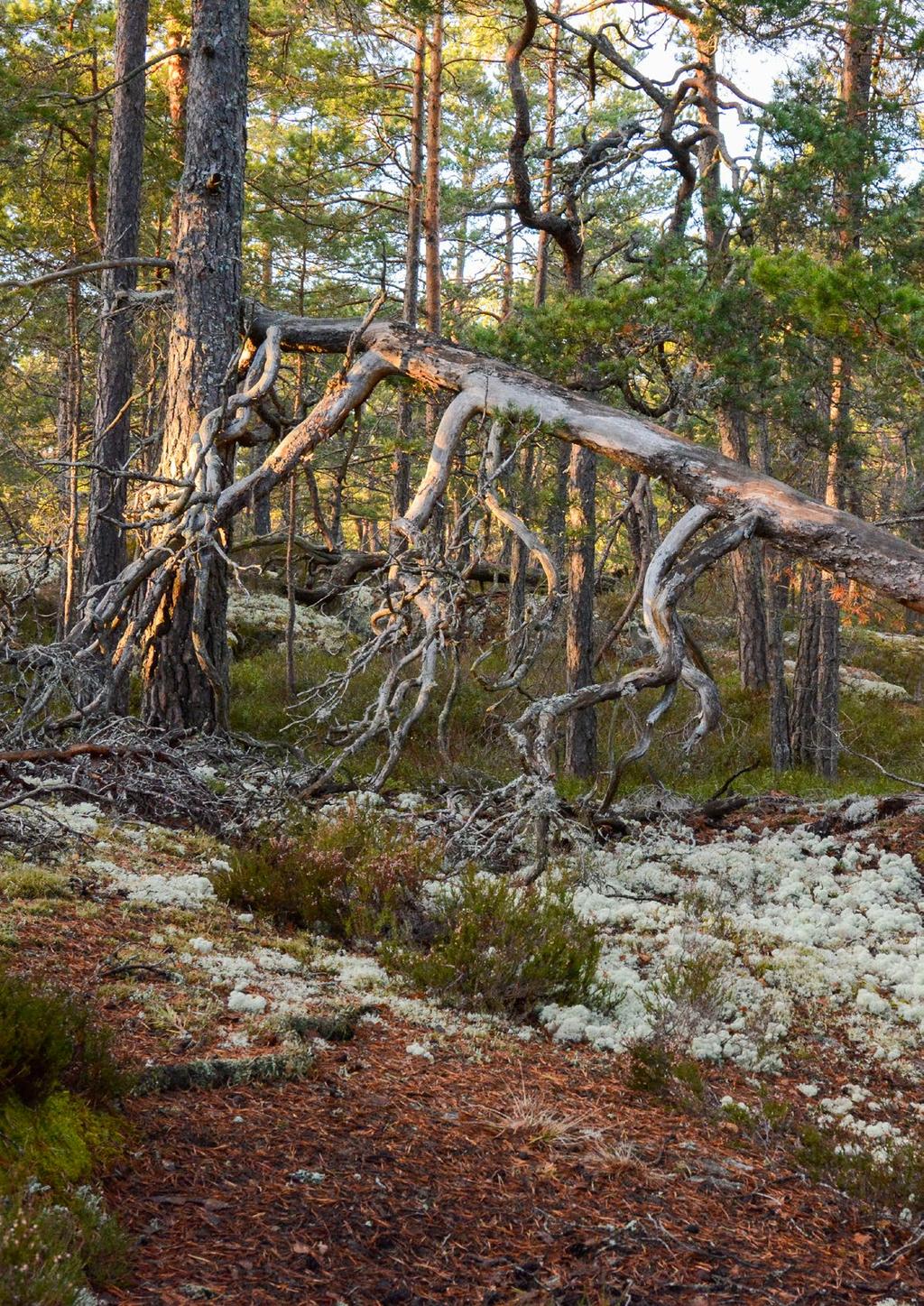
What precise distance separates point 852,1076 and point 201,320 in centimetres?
749

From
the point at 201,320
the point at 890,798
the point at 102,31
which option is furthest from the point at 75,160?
the point at 890,798

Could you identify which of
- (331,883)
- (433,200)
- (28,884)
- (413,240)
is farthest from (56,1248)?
(433,200)

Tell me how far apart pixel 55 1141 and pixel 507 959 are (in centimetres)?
248

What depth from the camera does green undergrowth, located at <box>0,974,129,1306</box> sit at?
7.45 ft

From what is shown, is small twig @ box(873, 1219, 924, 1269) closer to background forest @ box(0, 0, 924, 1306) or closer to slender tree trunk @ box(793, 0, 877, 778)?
background forest @ box(0, 0, 924, 1306)

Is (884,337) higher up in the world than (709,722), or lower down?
higher up

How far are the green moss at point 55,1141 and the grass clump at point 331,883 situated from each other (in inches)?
99.3

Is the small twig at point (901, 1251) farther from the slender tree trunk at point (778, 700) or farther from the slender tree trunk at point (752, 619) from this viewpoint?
the slender tree trunk at point (752, 619)

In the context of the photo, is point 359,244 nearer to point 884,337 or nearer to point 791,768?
point 791,768

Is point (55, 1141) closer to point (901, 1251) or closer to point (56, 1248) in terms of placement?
point (56, 1248)

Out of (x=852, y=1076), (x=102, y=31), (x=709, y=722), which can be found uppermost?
(x=102, y=31)

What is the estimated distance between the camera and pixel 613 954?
582 centimetres

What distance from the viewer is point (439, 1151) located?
3547mm

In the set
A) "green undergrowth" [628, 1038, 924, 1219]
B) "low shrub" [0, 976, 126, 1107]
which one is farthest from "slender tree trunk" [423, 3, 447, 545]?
"low shrub" [0, 976, 126, 1107]
